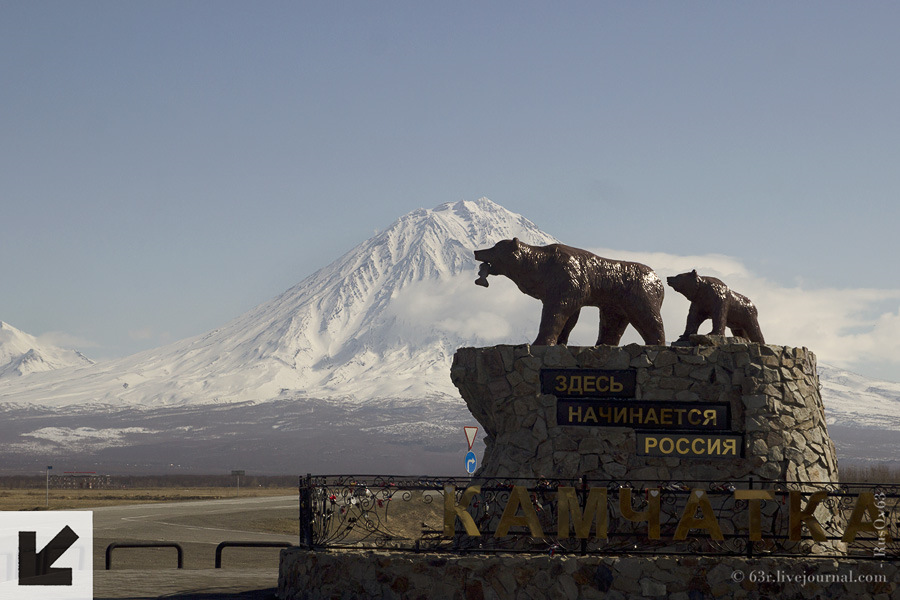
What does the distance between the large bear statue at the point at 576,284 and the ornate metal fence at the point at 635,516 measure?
319 centimetres

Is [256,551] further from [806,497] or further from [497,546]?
[806,497]

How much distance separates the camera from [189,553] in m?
29.8

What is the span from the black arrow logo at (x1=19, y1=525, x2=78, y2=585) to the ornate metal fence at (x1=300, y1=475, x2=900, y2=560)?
486cm

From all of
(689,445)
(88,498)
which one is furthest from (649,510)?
(88,498)

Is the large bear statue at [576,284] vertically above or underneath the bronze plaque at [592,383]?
above

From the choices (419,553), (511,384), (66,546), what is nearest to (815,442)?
(511,384)

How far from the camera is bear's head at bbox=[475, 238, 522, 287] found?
19891mm

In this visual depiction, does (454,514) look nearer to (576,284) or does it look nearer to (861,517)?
(576,284)

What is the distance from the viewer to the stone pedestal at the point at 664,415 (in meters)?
17.2

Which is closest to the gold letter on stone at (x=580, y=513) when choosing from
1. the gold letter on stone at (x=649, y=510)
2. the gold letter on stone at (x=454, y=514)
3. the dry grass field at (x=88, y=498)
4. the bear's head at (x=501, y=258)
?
the gold letter on stone at (x=649, y=510)

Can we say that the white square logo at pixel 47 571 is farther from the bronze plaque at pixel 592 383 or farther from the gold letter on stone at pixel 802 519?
the gold letter on stone at pixel 802 519

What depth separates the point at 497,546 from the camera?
1652cm

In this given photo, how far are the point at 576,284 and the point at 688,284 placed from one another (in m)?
2.33

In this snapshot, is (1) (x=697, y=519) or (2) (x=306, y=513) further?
(2) (x=306, y=513)
